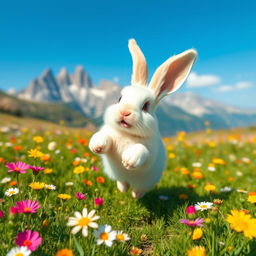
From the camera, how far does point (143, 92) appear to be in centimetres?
318

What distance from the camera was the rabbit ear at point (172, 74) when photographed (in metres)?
3.46

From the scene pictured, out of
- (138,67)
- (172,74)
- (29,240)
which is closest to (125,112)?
(138,67)

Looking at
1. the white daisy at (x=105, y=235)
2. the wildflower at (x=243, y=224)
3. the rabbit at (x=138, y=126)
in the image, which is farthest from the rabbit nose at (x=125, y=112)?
the wildflower at (x=243, y=224)

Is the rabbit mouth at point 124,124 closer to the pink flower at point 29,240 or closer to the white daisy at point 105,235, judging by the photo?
the white daisy at point 105,235

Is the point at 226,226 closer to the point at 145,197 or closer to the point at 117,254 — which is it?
the point at 117,254

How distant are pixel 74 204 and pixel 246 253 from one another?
181cm

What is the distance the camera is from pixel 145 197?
412cm

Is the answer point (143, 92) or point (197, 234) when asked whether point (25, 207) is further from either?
point (143, 92)

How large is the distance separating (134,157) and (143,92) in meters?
0.79

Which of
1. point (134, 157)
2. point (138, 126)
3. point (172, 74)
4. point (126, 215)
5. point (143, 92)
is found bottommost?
point (126, 215)

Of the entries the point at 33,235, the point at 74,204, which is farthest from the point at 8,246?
the point at 74,204

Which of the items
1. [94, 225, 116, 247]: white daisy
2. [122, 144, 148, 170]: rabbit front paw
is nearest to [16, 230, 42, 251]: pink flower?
[94, 225, 116, 247]: white daisy

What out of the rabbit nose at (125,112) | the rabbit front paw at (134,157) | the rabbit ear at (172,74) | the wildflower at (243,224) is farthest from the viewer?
the rabbit ear at (172,74)

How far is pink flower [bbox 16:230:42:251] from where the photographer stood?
6.24ft
